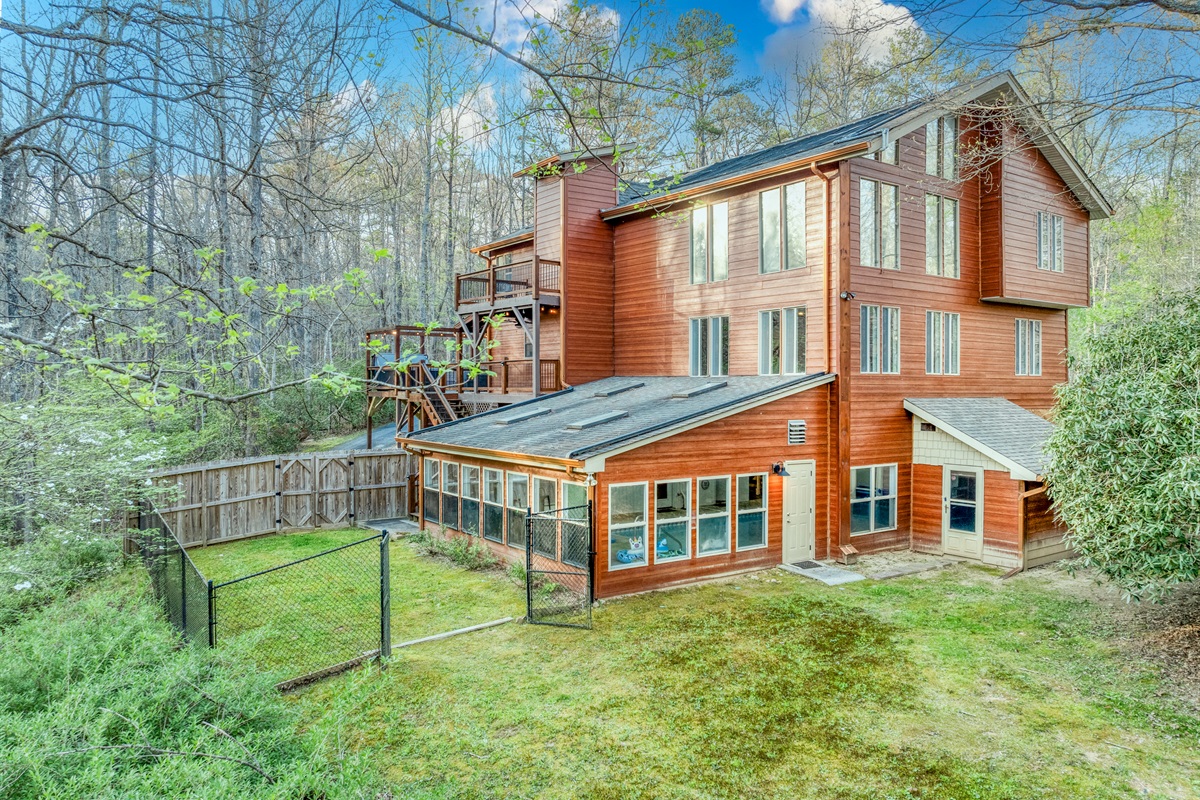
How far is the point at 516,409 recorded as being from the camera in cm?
1561

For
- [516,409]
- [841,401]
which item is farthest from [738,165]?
[516,409]

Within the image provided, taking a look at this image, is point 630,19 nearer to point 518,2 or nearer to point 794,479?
point 518,2

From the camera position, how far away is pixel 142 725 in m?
4.28

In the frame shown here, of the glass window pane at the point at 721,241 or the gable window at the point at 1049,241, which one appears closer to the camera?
the glass window pane at the point at 721,241

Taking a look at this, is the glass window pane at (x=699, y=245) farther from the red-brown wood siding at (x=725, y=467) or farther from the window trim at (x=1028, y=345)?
the window trim at (x=1028, y=345)

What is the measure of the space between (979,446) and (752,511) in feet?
13.9

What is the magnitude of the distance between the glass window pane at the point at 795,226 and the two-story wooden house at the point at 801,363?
38 millimetres

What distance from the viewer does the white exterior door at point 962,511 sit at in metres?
12.2

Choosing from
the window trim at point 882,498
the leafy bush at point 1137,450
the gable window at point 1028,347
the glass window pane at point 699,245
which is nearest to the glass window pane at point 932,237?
the gable window at point 1028,347

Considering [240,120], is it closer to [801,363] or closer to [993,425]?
[801,363]

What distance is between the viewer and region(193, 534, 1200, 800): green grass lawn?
17.4 ft

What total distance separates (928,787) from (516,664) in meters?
4.27

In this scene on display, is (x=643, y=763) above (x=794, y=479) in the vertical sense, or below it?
below

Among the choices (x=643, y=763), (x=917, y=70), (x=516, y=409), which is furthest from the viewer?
(x=516, y=409)
